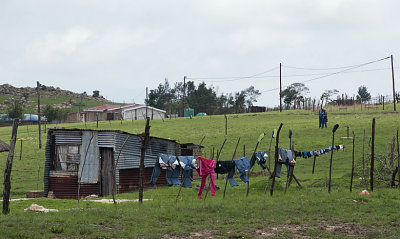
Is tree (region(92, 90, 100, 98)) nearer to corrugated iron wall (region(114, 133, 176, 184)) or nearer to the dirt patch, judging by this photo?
corrugated iron wall (region(114, 133, 176, 184))

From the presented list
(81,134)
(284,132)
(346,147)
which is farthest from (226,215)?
(284,132)

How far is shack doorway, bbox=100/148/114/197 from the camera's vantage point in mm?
27812

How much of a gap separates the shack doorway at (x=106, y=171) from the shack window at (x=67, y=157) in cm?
153

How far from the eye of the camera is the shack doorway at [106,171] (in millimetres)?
27812

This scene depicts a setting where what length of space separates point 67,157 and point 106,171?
250 centimetres

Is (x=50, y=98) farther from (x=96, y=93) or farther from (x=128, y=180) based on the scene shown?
(x=128, y=180)

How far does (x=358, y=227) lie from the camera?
13.8 meters

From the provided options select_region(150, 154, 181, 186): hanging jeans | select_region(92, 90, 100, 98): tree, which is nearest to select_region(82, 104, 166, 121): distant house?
select_region(92, 90, 100, 98): tree

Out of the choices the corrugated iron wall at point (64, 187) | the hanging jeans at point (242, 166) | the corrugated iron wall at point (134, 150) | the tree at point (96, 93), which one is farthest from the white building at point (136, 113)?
the hanging jeans at point (242, 166)

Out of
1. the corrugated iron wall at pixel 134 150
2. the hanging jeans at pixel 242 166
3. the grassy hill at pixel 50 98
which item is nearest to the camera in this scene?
the hanging jeans at pixel 242 166

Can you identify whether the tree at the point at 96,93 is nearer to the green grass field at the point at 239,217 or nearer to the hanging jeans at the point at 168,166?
the green grass field at the point at 239,217

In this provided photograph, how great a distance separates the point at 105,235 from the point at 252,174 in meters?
23.4

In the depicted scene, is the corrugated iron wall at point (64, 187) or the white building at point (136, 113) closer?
the corrugated iron wall at point (64, 187)

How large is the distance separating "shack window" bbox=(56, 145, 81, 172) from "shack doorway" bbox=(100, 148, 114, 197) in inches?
60.3
